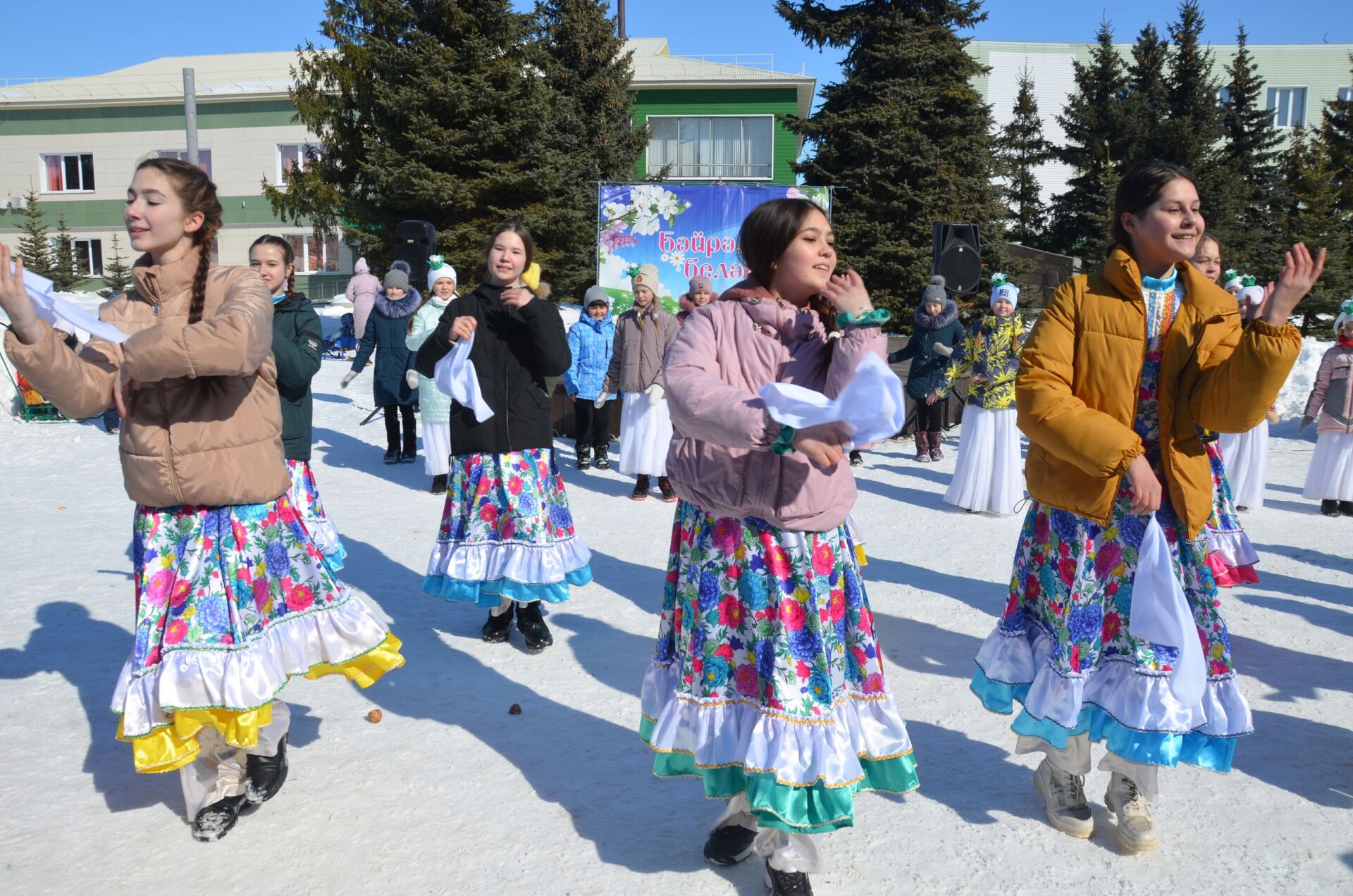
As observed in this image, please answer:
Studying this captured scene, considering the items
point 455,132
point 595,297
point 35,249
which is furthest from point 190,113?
point 35,249

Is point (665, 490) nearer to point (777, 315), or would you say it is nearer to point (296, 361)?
point (296, 361)

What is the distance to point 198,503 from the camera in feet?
10.4

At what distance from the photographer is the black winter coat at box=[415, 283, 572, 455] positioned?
5078 millimetres

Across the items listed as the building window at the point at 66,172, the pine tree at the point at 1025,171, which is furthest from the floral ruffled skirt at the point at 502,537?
the building window at the point at 66,172

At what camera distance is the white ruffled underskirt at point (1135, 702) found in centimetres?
294

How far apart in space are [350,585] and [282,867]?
3.44 metres

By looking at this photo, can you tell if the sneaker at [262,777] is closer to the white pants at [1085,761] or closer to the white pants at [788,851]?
the white pants at [788,851]

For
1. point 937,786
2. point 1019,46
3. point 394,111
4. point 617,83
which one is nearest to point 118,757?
point 937,786

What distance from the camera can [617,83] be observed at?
2878cm

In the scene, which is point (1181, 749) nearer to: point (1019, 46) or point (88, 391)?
point (88, 391)

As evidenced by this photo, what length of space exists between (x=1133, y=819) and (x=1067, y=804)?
0.72 ft

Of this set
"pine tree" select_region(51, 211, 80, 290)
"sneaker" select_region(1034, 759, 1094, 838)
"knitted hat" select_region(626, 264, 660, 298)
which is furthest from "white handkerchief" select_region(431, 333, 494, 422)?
"pine tree" select_region(51, 211, 80, 290)

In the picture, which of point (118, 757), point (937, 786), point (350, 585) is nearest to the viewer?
point (937, 786)

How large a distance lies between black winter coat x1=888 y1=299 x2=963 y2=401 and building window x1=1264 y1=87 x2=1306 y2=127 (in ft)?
135
